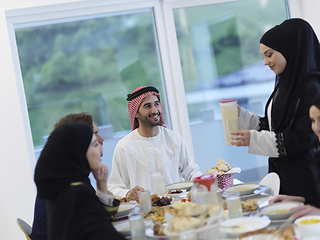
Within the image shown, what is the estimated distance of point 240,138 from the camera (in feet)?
7.04

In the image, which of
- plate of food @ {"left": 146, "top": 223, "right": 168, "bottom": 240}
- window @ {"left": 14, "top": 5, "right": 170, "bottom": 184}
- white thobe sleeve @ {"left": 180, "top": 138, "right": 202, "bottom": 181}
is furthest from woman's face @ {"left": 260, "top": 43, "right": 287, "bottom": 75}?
window @ {"left": 14, "top": 5, "right": 170, "bottom": 184}

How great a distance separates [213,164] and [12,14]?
112 inches

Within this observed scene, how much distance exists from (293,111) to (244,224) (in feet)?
3.50

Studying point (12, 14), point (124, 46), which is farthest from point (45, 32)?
point (124, 46)

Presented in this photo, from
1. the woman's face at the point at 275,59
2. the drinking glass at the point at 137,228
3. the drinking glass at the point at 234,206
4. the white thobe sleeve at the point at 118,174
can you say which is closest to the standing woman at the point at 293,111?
the woman's face at the point at 275,59

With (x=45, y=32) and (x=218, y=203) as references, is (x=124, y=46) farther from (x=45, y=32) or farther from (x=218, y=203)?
(x=218, y=203)

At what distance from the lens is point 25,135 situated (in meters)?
3.74

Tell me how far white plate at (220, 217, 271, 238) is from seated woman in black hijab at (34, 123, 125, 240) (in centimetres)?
45

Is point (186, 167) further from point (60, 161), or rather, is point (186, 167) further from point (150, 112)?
Answer: point (60, 161)

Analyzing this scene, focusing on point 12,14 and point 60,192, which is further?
point 12,14

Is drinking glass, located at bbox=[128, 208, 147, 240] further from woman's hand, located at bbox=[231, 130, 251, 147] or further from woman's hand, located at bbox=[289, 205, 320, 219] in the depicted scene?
woman's hand, located at bbox=[231, 130, 251, 147]

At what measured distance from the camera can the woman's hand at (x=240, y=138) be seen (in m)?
2.02

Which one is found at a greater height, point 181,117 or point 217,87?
point 217,87

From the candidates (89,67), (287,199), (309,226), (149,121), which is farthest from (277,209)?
(89,67)
